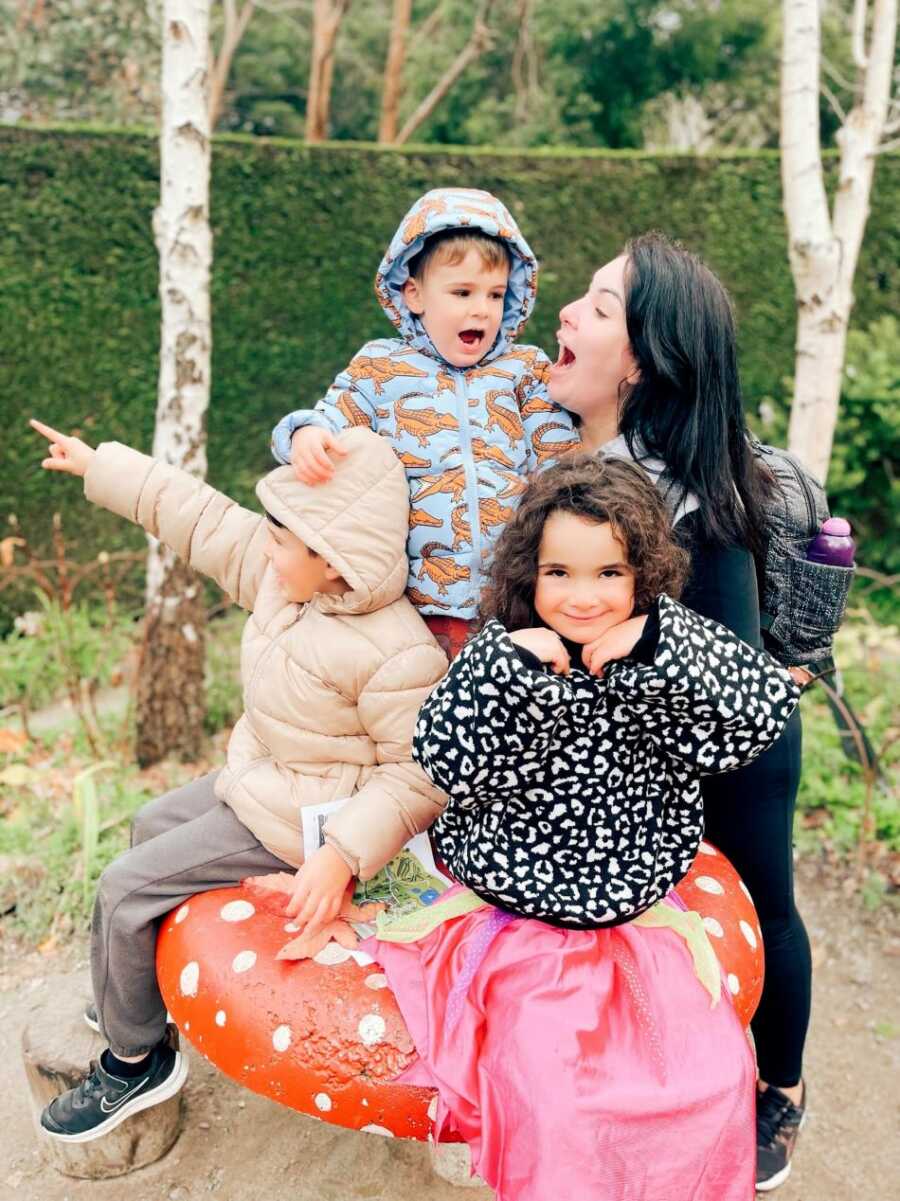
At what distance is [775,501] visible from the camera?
2.24 meters

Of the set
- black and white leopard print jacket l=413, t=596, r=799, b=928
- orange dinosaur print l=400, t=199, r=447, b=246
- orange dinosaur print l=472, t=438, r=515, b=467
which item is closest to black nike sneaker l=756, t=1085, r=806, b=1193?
black and white leopard print jacket l=413, t=596, r=799, b=928

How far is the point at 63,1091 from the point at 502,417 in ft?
6.41

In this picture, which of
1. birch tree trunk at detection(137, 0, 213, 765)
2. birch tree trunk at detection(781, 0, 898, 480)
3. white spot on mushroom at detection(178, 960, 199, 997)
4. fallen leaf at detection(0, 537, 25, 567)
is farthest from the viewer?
fallen leaf at detection(0, 537, 25, 567)

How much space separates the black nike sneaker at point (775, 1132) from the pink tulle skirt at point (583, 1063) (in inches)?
38.5

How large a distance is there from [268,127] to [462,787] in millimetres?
16220

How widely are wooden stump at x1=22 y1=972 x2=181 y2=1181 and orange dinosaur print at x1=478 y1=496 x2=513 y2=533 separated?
145 cm

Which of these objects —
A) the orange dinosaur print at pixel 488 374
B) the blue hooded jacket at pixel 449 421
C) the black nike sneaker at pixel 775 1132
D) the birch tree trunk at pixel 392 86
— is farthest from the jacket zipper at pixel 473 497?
the birch tree trunk at pixel 392 86

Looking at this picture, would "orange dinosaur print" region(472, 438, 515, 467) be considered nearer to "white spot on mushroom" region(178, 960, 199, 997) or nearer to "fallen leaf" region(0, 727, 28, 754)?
"white spot on mushroom" region(178, 960, 199, 997)

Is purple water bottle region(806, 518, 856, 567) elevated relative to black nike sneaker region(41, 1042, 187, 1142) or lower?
elevated

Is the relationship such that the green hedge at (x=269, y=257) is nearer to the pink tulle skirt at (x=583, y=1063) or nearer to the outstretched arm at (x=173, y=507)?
the outstretched arm at (x=173, y=507)

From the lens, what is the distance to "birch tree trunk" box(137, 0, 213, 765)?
405cm

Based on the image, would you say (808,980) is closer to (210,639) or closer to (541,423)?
(541,423)

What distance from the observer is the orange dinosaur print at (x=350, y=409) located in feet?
7.25

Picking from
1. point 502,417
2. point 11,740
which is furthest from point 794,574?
point 11,740
